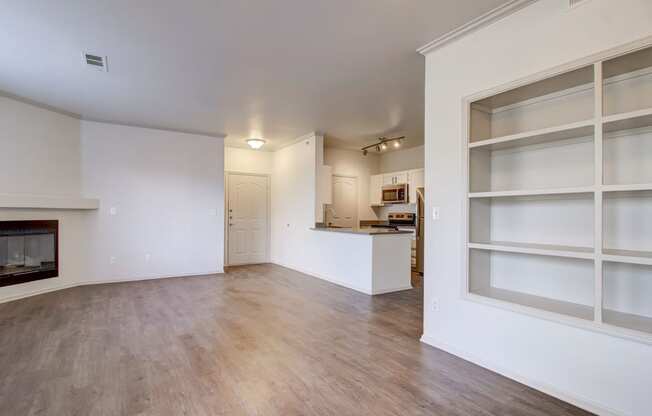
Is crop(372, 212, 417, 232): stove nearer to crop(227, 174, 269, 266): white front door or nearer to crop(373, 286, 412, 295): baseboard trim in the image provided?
crop(373, 286, 412, 295): baseboard trim

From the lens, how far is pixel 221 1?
2389mm

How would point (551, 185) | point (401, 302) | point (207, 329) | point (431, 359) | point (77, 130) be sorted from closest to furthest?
point (551, 185), point (431, 359), point (207, 329), point (401, 302), point (77, 130)

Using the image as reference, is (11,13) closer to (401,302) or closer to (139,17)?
(139,17)

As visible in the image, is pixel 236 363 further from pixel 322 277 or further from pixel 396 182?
pixel 396 182

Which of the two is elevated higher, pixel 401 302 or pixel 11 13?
pixel 11 13

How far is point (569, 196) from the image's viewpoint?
241 cm

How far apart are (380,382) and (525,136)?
2.05 meters

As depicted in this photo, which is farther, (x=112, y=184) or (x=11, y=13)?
(x=112, y=184)

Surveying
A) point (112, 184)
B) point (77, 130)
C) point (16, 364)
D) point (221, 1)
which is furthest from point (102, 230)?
point (221, 1)

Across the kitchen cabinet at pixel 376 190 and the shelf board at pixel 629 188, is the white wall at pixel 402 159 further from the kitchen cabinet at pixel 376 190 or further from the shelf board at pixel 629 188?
the shelf board at pixel 629 188

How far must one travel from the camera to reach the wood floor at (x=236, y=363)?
2.06 m

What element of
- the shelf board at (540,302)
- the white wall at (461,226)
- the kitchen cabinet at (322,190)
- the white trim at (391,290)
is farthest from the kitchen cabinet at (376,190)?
the shelf board at (540,302)

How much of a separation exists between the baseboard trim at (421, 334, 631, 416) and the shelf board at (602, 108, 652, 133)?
170 cm

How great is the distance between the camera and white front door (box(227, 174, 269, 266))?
7.41 metres
